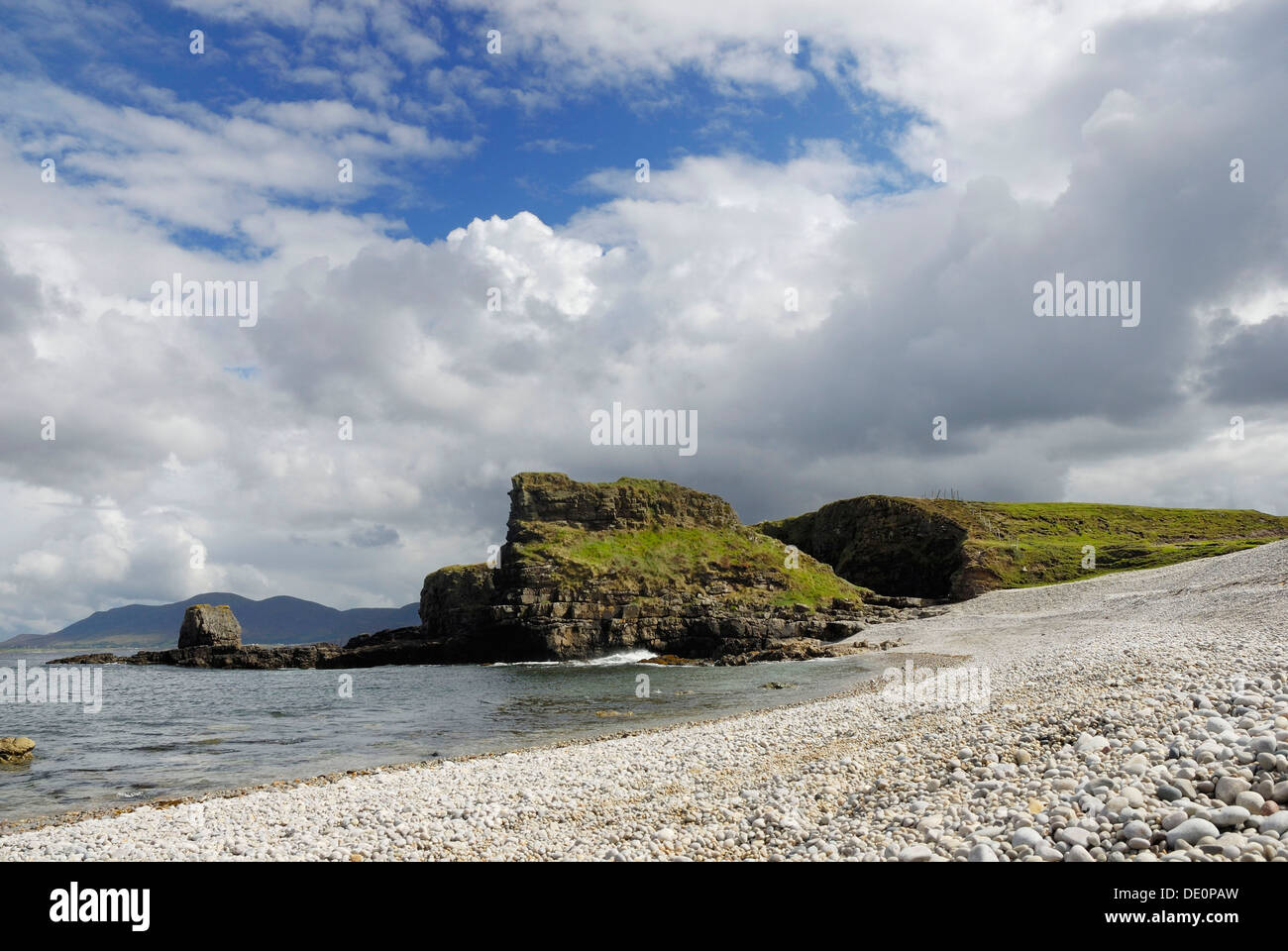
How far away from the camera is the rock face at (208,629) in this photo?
110m

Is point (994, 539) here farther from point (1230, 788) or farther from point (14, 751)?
point (14, 751)

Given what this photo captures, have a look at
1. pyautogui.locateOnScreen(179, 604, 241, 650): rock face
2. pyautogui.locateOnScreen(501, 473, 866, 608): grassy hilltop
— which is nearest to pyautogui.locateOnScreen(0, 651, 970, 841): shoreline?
pyautogui.locateOnScreen(501, 473, 866, 608): grassy hilltop

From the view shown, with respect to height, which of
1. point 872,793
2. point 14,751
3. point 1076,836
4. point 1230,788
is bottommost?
point 14,751

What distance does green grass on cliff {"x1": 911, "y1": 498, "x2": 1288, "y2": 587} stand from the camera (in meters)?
106

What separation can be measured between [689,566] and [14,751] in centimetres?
8768

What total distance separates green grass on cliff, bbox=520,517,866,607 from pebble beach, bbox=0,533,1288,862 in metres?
76.9

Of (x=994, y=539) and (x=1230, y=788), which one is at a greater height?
(x=994, y=539)

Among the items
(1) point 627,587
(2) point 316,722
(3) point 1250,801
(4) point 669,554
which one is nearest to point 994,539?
(4) point 669,554

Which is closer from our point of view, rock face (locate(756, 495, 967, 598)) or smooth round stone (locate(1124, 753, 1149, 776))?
smooth round stone (locate(1124, 753, 1149, 776))

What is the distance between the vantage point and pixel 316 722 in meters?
34.7

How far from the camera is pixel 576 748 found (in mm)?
22156

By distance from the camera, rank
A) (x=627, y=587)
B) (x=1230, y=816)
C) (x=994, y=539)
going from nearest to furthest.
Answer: (x=1230, y=816) < (x=627, y=587) < (x=994, y=539)

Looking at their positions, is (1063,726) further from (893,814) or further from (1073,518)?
(1073,518)

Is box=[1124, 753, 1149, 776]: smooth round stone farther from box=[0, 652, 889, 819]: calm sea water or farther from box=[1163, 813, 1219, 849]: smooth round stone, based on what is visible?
box=[0, 652, 889, 819]: calm sea water
